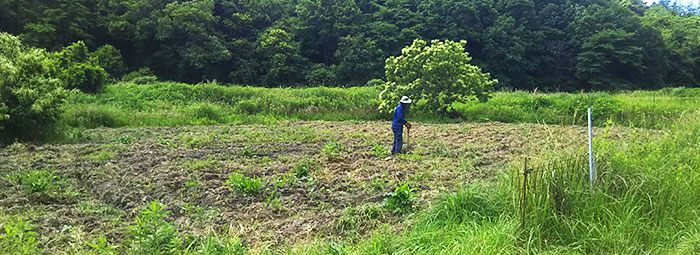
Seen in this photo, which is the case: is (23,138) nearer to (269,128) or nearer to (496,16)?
(269,128)

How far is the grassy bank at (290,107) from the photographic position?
49.1 feet

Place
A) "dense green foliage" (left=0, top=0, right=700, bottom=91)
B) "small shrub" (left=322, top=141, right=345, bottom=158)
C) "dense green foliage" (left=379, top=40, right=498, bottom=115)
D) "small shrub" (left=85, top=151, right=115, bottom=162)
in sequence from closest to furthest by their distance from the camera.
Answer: "small shrub" (left=85, top=151, right=115, bottom=162) → "small shrub" (left=322, top=141, right=345, bottom=158) → "dense green foliage" (left=379, top=40, right=498, bottom=115) → "dense green foliage" (left=0, top=0, right=700, bottom=91)

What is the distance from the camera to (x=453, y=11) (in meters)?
38.3

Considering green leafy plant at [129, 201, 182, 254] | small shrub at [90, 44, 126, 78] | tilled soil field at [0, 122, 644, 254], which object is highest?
small shrub at [90, 44, 126, 78]

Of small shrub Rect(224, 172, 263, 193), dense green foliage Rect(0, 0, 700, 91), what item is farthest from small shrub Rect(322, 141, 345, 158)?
dense green foliage Rect(0, 0, 700, 91)

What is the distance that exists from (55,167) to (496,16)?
131 feet

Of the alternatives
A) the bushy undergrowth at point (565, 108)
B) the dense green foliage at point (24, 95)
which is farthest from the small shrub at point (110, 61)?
the bushy undergrowth at point (565, 108)

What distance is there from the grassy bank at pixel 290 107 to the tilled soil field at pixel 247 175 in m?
4.14

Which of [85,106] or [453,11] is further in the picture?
[453,11]

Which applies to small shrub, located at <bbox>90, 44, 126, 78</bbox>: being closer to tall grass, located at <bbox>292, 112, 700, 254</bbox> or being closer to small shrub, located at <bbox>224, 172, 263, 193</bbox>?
small shrub, located at <bbox>224, 172, 263, 193</bbox>

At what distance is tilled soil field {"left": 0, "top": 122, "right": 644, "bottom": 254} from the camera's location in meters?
4.72

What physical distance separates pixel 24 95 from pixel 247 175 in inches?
267

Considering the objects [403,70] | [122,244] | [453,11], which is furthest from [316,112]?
[453,11]

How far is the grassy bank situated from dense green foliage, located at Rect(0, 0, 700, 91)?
11284 mm
